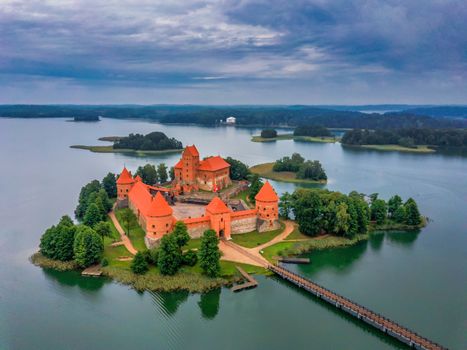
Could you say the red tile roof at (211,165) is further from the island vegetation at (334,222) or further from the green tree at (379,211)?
the green tree at (379,211)

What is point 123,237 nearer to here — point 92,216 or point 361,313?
point 92,216

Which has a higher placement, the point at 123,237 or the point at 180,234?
the point at 180,234

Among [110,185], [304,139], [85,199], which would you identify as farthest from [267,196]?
[304,139]

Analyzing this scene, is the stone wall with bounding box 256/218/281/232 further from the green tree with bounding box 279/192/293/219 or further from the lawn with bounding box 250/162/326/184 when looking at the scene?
the lawn with bounding box 250/162/326/184

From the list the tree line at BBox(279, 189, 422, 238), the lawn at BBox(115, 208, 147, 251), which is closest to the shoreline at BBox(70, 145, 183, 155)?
the lawn at BBox(115, 208, 147, 251)

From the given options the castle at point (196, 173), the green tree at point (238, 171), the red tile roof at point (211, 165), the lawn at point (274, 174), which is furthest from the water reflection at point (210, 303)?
the lawn at point (274, 174)

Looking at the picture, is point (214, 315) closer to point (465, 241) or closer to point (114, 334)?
point (114, 334)
